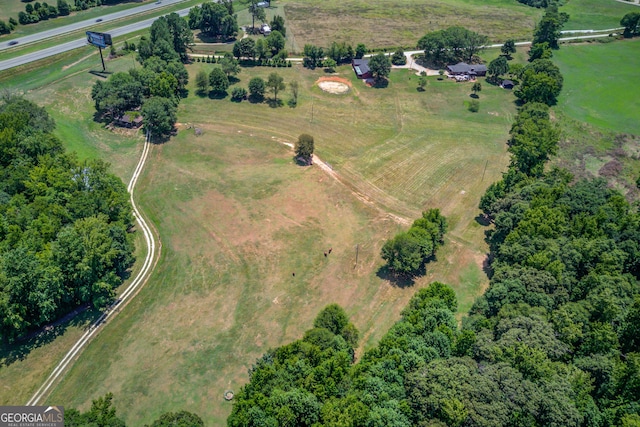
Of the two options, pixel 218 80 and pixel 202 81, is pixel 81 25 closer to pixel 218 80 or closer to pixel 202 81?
pixel 202 81

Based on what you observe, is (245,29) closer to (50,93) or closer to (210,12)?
(210,12)

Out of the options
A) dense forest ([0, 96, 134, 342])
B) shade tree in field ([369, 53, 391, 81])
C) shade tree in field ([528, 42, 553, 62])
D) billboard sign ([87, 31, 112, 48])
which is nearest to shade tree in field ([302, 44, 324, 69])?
shade tree in field ([369, 53, 391, 81])

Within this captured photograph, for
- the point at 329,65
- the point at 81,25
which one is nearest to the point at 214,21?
the point at 81,25

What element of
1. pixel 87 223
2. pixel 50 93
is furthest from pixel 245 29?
pixel 87 223

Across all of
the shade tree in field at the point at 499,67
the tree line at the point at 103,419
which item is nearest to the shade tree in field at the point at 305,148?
the tree line at the point at 103,419

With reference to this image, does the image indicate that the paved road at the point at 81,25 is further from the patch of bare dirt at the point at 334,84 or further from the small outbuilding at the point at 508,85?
the small outbuilding at the point at 508,85

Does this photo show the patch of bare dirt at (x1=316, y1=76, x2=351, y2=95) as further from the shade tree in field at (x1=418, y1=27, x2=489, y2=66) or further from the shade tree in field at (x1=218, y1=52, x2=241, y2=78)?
the shade tree in field at (x1=418, y1=27, x2=489, y2=66)

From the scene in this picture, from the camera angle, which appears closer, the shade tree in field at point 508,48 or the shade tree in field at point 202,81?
the shade tree in field at point 202,81

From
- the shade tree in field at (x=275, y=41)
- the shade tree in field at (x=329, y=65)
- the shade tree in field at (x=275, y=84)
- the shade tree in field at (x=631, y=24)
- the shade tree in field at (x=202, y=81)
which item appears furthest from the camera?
the shade tree in field at (x=631, y=24)

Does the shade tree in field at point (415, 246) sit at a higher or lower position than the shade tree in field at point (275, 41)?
lower
